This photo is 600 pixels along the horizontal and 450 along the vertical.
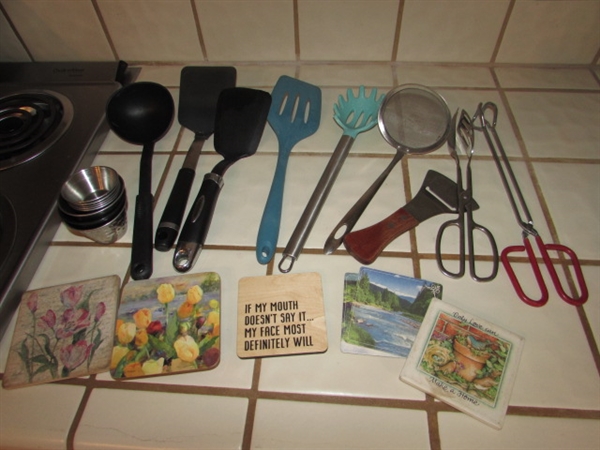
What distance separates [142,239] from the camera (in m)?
0.51

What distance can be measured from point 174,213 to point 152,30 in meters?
0.39

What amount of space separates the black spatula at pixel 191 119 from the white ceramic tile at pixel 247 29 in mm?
68

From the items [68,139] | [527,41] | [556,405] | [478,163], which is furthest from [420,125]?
[68,139]

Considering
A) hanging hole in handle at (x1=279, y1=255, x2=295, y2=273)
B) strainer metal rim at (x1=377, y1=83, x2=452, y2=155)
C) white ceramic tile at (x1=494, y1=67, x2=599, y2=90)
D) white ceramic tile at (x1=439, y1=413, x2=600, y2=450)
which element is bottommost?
white ceramic tile at (x1=439, y1=413, x2=600, y2=450)

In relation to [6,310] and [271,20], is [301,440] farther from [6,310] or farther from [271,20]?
[271,20]

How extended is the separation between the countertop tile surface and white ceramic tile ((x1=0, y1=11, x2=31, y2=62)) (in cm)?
29

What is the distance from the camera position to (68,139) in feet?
2.01

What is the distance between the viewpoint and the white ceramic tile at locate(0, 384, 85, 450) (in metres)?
0.41

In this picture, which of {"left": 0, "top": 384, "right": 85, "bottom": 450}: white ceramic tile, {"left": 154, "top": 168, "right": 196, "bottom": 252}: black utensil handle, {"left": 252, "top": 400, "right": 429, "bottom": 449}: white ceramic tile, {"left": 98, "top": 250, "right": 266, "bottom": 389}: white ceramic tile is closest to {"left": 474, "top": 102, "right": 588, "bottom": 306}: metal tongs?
{"left": 252, "top": 400, "right": 429, "bottom": 449}: white ceramic tile

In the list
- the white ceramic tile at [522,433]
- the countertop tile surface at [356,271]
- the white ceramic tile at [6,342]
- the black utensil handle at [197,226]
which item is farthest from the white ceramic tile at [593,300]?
the white ceramic tile at [6,342]

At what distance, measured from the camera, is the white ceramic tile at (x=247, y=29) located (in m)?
0.66

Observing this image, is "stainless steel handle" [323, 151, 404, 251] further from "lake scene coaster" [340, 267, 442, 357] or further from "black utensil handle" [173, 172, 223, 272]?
"black utensil handle" [173, 172, 223, 272]

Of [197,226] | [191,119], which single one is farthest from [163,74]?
[197,226]

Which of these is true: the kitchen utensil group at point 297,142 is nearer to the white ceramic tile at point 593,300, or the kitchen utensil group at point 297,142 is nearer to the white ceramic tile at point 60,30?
the white ceramic tile at point 593,300
